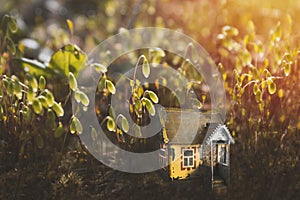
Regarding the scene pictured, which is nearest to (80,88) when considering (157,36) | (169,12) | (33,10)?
(157,36)

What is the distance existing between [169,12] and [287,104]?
144cm

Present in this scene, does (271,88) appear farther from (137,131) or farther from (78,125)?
(78,125)

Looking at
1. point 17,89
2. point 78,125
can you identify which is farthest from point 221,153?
point 17,89

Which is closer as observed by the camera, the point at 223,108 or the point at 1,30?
the point at 223,108

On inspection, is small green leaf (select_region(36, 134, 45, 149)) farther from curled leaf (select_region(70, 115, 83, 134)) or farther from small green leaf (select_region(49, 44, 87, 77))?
small green leaf (select_region(49, 44, 87, 77))

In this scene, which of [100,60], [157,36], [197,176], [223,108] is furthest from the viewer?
[157,36]

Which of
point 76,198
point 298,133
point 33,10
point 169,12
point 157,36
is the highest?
point 33,10

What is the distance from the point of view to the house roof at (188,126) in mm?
857

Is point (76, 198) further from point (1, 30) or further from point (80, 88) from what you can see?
point (1, 30)

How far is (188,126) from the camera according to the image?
2.88 ft

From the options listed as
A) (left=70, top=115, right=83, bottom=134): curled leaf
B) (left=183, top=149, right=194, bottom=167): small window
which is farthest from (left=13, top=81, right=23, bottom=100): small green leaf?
(left=183, top=149, right=194, bottom=167): small window

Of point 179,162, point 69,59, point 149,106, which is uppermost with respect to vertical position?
point 69,59

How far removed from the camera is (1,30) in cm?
123

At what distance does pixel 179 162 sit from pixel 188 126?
7cm
